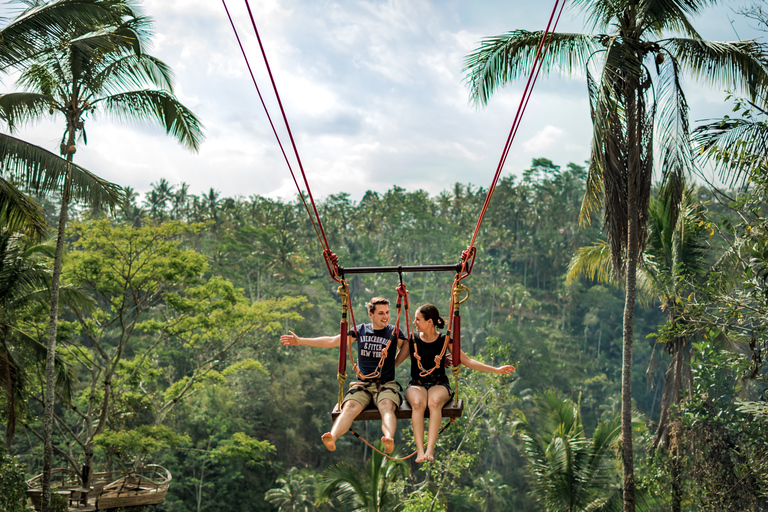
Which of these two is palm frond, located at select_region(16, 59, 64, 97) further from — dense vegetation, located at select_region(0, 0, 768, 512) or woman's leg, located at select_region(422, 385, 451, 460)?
woman's leg, located at select_region(422, 385, 451, 460)

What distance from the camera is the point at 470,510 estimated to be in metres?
28.5

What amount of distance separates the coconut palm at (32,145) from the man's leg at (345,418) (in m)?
4.90

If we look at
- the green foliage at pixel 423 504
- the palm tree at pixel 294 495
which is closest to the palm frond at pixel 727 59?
the green foliage at pixel 423 504

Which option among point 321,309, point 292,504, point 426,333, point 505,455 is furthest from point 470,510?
point 426,333

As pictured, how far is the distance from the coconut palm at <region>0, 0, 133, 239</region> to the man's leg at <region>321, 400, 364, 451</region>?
4.90 meters

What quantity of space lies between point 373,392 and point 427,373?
46 centimetres

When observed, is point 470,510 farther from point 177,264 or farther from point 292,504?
point 177,264

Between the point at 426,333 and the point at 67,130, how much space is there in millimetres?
8832

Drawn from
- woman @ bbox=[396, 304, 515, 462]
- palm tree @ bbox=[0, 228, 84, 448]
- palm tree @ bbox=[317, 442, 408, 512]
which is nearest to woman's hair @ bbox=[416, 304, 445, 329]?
woman @ bbox=[396, 304, 515, 462]

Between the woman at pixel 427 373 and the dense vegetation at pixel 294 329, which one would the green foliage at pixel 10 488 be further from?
the woman at pixel 427 373

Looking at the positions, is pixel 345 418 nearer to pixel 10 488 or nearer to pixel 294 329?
pixel 10 488

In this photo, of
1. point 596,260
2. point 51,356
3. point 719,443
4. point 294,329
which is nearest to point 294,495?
point 294,329

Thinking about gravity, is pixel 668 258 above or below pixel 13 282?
above

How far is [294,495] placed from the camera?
2323 cm
